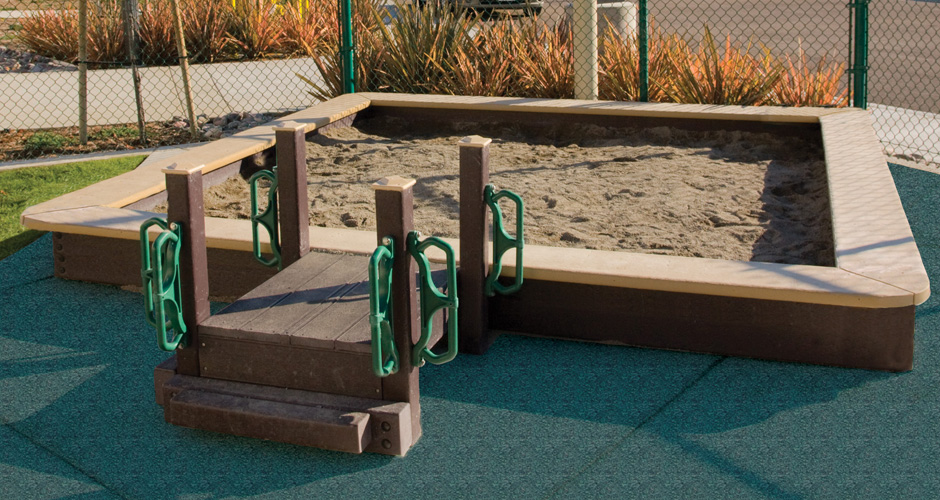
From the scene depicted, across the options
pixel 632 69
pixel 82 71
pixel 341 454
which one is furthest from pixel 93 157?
pixel 341 454

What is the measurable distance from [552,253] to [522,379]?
2.10 ft

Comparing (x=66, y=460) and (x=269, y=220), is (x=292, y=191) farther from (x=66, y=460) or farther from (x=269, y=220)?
(x=66, y=460)

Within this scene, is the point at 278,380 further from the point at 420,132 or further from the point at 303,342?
the point at 420,132

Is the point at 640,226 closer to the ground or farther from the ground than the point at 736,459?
farther from the ground

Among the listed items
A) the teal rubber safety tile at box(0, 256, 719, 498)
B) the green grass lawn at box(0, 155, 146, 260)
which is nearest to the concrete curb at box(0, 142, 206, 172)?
the green grass lawn at box(0, 155, 146, 260)

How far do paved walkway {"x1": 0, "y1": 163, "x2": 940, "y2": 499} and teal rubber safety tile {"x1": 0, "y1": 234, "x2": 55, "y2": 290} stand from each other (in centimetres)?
73

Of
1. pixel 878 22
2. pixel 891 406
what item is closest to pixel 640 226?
pixel 891 406

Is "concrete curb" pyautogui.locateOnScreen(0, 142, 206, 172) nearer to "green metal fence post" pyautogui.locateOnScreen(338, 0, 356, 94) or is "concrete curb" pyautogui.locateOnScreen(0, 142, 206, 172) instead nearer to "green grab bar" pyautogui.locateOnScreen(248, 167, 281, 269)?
"green metal fence post" pyautogui.locateOnScreen(338, 0, 356, 94)

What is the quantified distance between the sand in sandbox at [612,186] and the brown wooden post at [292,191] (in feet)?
3.18

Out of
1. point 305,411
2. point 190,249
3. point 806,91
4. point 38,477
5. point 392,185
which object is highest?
point 806,91

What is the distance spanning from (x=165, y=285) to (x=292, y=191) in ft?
2.83

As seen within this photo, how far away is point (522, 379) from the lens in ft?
13.0

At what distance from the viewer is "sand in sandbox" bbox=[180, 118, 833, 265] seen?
5000 millimetres

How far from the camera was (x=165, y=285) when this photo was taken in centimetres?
345
